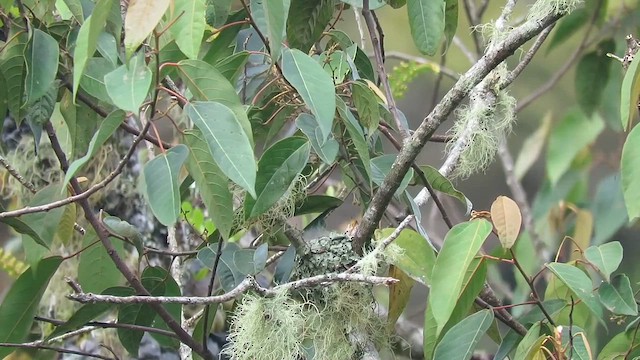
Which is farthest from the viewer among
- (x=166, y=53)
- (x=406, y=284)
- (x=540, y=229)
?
(x=540, y=229)

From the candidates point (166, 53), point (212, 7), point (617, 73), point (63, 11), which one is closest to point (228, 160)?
point (166, 53)

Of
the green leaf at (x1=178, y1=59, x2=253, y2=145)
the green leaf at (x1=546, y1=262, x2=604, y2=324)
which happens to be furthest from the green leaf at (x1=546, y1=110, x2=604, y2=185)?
the green leaf at (x1=178, y1=59, x2=253, y2=145)

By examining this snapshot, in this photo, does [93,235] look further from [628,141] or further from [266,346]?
[628,141]

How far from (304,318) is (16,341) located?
1.12 feet

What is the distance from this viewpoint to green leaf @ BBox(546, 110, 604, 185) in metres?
1.38

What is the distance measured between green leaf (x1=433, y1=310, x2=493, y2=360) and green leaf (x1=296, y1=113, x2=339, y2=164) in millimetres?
230

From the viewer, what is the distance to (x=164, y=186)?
76 centimetres

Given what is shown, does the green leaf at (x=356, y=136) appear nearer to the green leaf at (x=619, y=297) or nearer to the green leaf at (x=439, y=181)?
the green leaf at (x=439, y=181)

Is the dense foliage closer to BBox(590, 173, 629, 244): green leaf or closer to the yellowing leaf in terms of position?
the yellowing leaf

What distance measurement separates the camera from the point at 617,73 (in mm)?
1449

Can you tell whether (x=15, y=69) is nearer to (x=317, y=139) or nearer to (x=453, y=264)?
(x=317, y=139)

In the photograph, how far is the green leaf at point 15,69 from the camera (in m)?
1.00

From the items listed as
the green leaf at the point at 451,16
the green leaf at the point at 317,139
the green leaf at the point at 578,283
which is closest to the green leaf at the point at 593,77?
the green leaf at the point at 451,16

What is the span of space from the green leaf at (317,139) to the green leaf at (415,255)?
0.12 m
